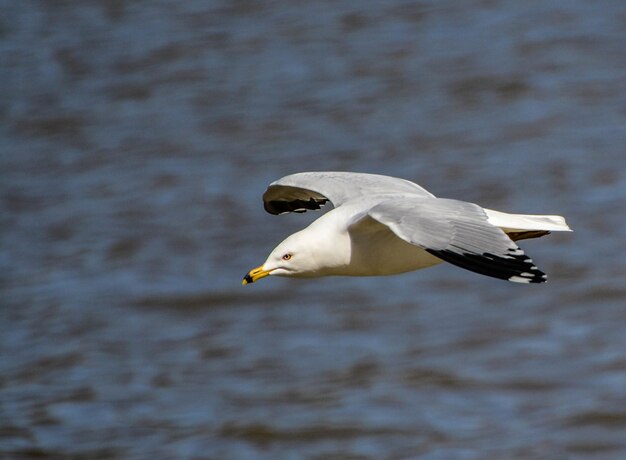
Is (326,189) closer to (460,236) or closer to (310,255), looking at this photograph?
(310,255)

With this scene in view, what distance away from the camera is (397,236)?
4895 mm

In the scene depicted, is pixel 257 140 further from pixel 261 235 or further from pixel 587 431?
pixel 587 431

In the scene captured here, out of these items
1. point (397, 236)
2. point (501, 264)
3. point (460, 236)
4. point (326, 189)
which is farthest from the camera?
point (326, 189)

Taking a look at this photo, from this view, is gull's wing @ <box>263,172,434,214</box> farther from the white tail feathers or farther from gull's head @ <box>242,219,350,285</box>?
gull's head @ <box>242,219,350,285</box>

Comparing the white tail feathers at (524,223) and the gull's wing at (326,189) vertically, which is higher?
the gull's wing at (326,189)

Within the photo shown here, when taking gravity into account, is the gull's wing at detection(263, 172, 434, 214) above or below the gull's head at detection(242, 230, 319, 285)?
above

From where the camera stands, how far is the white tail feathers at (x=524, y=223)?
4.87 m

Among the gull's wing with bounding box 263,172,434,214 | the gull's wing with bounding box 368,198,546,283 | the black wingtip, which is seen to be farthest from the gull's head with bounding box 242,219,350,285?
the black wingtip

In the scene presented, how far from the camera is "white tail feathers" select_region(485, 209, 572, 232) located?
4.87m

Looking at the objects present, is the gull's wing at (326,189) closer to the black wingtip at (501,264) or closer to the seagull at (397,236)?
the seagull at (397,236)

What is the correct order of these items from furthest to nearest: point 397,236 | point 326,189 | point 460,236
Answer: point 326,189, point 397,236, point 460,236

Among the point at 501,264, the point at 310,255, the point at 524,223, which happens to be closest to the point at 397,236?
the point at 310,255

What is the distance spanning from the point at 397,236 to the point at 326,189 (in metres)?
0.71

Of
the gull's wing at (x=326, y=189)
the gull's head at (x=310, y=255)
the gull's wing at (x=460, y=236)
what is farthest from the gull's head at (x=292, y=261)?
the gull's wing at (x=326, y=189)
